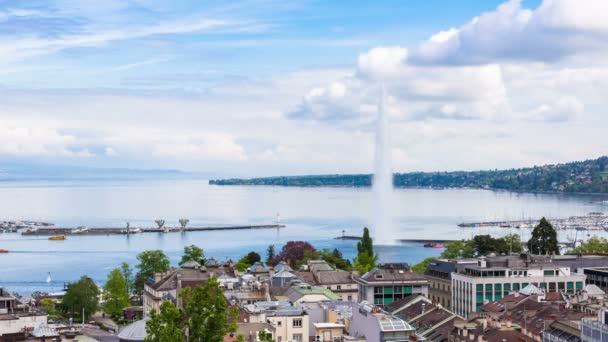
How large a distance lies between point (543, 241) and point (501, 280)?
3283cm

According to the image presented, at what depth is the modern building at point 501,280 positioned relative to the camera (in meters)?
65.6

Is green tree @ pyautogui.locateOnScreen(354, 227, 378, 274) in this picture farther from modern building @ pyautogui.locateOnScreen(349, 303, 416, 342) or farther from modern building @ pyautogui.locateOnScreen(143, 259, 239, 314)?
modern building @ pyautogui.locateOnScreen(349, 303, 416, 342)

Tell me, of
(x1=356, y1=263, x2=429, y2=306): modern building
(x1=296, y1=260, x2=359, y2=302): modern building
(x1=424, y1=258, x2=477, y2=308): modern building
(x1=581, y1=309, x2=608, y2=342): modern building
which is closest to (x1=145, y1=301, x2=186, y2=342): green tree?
(x1=581, y1=309, x2=608, y2=342): modern building

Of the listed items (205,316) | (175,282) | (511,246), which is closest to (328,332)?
(205,316)

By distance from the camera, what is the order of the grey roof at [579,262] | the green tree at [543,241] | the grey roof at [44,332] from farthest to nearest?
the green tree at [543,241], the grey roof at [579,262], the grey roof at [44,332]

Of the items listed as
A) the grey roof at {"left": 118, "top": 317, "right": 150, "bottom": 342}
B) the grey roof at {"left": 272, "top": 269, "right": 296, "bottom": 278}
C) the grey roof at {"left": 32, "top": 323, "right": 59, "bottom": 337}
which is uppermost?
the grey roof at {"left": 118, "top": 317, "right": 150, "bottom": 342}

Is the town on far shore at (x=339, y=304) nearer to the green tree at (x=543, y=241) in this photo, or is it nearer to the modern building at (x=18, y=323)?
the modern building at (x=18, y=323)

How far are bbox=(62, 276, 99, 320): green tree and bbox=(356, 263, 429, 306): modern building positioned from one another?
22676 millimetres

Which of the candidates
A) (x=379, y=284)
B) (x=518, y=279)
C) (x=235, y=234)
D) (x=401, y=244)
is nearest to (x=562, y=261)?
(x=518, y=279)

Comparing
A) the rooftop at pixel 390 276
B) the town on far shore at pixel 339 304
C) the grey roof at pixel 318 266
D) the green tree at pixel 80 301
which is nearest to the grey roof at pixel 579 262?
the town on far shore at pixel 339 304

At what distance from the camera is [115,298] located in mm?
73125

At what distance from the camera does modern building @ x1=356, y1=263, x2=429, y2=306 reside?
206ft

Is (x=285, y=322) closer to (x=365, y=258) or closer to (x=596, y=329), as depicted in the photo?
(x=596, y=329)

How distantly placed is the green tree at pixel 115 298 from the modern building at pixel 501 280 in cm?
2707
